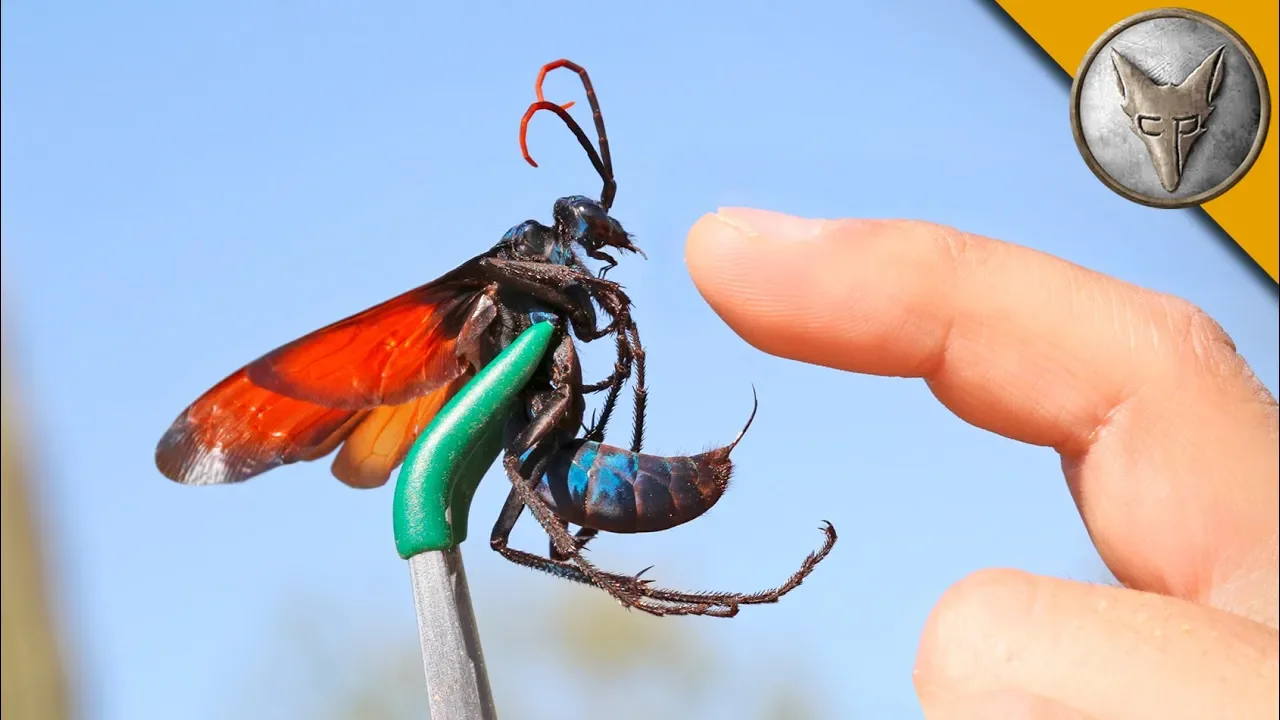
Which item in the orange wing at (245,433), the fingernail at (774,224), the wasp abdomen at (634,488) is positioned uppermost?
the fingernail at (774,224)

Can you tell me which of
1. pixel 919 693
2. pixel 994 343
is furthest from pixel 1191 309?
pixel 919 693

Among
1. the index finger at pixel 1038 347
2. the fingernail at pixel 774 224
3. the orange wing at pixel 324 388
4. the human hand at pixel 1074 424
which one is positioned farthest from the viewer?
the orange wing at pixel 324 388

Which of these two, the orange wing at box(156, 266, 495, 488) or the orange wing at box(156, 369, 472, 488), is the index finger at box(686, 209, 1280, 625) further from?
the orange wing at box(156, 369, 472, 488)

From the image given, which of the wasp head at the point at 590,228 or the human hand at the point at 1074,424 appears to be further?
the wasp head at the point at 590,228

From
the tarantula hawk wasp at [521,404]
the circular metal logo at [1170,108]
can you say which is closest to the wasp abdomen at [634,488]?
the tarantula hawk wasp at [521,404]

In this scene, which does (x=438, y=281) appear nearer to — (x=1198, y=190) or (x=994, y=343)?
(x=994, y=343)

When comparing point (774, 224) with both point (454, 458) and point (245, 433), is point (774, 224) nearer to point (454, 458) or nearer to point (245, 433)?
point (454, 458)

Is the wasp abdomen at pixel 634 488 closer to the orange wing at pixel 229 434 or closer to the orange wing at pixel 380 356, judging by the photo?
the orange wing at pixel 380 356

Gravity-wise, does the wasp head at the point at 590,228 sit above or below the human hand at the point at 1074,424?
above

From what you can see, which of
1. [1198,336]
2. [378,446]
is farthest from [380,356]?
[1198,336]

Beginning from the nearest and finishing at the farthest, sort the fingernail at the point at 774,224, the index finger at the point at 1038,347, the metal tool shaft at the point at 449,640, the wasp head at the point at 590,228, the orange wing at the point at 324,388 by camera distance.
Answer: the index finger at the point at 1038,347, the metal tool shaft at the point at 449,640, the fingernail at the point at 774,224, the orange wing at the point at 324,388, the wasp head at the point at 590,228
